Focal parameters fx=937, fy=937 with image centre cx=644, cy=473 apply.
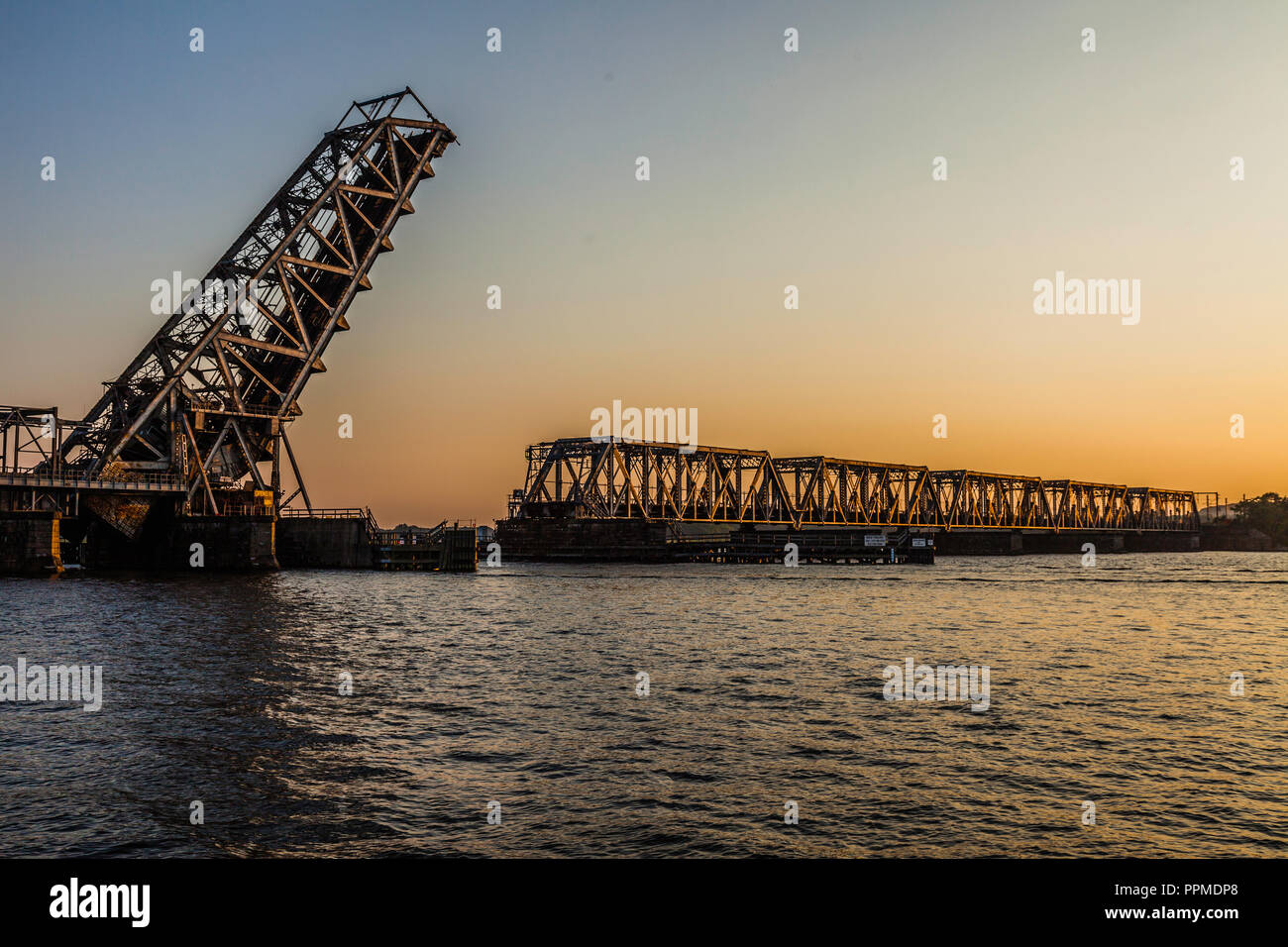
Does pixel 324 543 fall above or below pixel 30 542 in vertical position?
below

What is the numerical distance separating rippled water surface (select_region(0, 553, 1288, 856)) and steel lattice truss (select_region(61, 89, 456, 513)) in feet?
79.6

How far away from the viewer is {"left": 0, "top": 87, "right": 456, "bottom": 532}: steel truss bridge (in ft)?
168

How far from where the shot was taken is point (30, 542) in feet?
153

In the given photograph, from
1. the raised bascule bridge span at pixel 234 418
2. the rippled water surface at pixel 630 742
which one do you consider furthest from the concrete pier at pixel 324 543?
the rippled water surface at pixel 630 742

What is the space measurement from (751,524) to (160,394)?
229 ft

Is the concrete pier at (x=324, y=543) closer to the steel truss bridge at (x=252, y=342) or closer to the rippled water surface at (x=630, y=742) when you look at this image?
the steel truss bridge at (x=252, y=342)

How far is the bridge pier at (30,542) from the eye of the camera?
151 feet

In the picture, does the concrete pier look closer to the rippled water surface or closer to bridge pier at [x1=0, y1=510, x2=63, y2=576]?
bridge pier at [x1=0, y1=510, x2=63, y2=576]

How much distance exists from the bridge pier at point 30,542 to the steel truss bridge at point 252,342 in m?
2.90

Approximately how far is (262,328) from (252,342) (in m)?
2.76

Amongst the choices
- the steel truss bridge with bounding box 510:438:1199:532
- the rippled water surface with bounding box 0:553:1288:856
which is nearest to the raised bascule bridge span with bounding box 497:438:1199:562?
the steel truss bridge with bounding box 510:438:1199:532

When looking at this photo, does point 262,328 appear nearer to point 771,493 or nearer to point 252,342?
point 252,342

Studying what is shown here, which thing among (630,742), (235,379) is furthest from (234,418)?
(630,742)

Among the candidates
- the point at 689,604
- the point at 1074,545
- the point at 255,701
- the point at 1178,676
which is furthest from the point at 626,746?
the point at 1074,545
